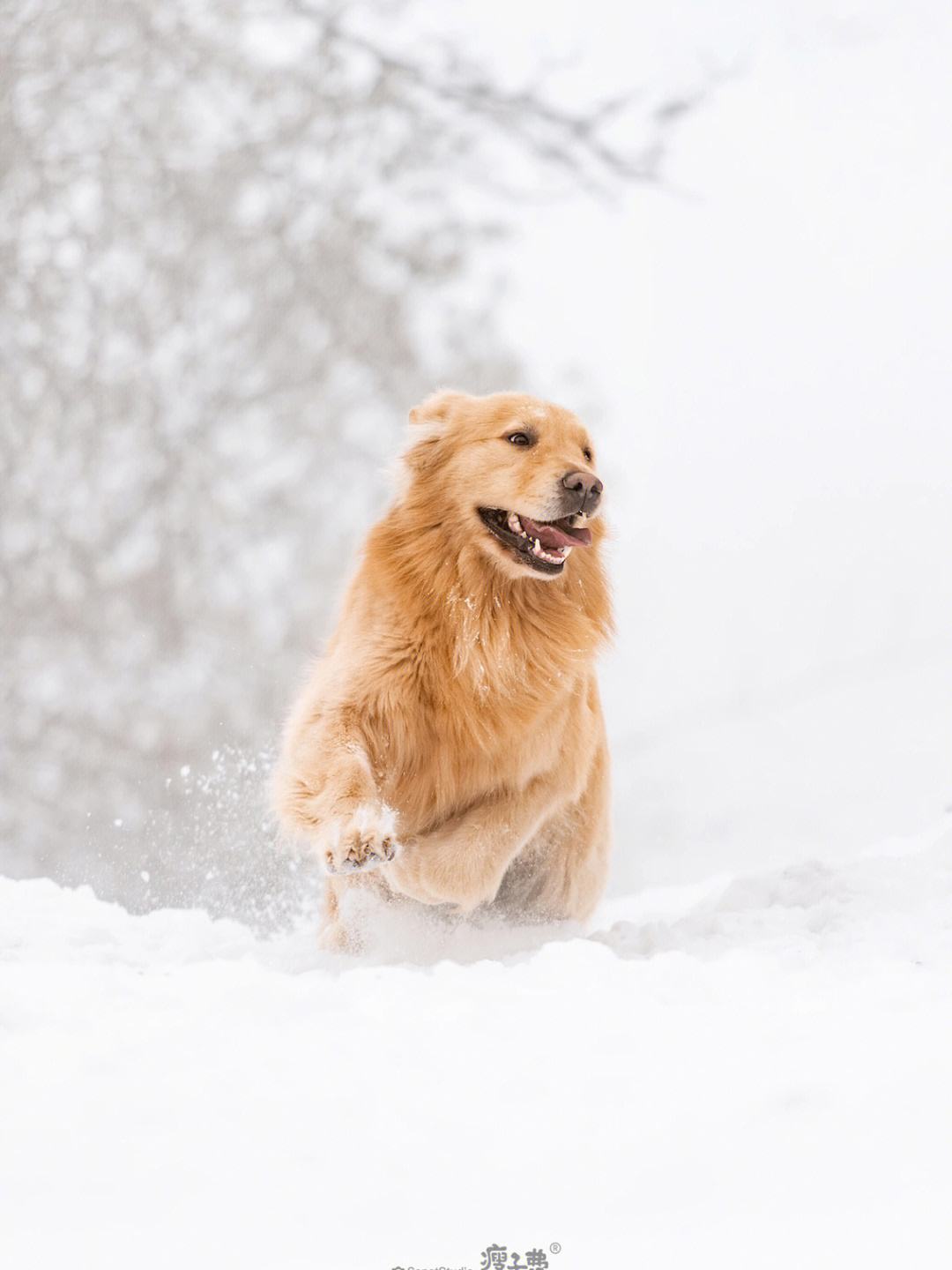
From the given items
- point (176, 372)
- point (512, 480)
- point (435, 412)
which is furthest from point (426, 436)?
point (176, 372)

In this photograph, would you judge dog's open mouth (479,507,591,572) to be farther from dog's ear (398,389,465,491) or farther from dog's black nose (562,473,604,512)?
dog's ear (398,389,465,491)

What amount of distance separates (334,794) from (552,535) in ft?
3.11

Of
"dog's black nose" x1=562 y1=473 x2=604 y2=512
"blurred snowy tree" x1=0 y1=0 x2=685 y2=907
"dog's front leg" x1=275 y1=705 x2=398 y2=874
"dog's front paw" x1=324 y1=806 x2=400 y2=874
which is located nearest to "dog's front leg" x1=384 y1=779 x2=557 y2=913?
"dog's front leg" x1=275 y1=705 x2=398 y2=874

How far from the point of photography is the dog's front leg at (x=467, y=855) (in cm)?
374

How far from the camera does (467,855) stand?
3.74 m

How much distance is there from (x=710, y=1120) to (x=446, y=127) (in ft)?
27.2

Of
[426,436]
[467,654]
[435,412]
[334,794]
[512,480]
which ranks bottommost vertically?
[334,794]

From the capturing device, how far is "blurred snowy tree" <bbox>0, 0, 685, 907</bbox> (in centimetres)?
879

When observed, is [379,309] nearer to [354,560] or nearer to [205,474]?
[205,474]

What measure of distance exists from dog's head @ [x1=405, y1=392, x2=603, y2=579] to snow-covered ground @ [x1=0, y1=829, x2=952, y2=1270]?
1.16 meters

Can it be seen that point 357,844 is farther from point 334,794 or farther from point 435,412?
point 435,412

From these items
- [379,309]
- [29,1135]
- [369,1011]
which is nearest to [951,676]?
[379,309]

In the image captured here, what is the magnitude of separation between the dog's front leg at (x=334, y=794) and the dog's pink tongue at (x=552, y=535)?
2.32 feet

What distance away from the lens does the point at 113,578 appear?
357 inches
